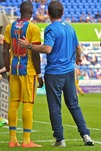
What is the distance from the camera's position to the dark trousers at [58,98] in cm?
857

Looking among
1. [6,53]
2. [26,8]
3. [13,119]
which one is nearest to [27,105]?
[13,119]

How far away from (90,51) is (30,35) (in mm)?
25805

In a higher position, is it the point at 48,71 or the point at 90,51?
the point at 48,71

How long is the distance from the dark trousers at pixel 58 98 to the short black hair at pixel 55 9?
833mm

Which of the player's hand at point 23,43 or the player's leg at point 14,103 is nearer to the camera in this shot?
the player's hand at point 23,43

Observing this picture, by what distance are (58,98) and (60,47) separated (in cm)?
72

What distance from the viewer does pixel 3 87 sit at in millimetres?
12930

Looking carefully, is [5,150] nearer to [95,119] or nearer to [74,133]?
[74,133]

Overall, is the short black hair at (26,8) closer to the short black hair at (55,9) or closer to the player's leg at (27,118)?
the short black hair at (55,9)

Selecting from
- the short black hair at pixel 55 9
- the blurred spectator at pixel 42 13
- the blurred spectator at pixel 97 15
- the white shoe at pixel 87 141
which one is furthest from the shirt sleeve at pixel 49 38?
the blurred spectator at pixel 97 15

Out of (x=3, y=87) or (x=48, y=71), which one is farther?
(x=3, y=87)

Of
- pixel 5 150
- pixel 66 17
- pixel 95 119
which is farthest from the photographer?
pixel 66 17

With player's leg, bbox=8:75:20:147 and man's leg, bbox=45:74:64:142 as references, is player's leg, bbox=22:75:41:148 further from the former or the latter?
man's leg, bbox=45:74:64:142

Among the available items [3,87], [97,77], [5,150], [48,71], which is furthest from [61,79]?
[97,77]
